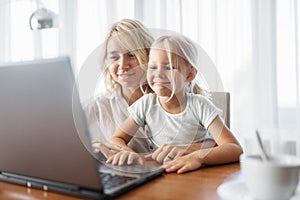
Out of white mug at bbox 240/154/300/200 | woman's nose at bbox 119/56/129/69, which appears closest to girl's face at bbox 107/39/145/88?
woman's nose at bbox 119/56/129/69

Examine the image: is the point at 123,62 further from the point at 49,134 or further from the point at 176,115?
the point at 49,134

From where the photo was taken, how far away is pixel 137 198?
612 millimetres

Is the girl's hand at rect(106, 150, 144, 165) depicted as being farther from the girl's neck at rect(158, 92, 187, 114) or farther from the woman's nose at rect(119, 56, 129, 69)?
the woman's nose at rect(119, 56, 129, 69)

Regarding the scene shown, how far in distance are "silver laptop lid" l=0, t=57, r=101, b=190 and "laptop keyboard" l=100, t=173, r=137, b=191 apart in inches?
3.0

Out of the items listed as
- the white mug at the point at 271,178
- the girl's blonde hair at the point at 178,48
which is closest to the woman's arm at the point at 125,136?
the girl's blonde hair at the point at 178,48

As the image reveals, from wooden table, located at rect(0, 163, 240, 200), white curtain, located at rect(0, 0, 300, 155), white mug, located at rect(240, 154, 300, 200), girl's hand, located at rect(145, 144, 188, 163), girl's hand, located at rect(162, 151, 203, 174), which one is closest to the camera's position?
white mug, located at rect(240, 154, 300, 200)

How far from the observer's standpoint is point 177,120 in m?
1.07

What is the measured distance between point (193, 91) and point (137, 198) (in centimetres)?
54

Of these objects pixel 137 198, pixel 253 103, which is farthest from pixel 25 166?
pixel 253 103

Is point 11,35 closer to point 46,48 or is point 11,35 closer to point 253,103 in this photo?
point 46,48

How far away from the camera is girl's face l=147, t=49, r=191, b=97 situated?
93 centimetres

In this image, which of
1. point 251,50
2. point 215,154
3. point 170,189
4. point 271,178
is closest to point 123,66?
point 215,154

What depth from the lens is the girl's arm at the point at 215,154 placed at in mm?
812

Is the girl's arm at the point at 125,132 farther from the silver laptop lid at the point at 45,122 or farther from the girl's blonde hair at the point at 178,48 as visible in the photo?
the silver laptop lid at the point at 45,122
